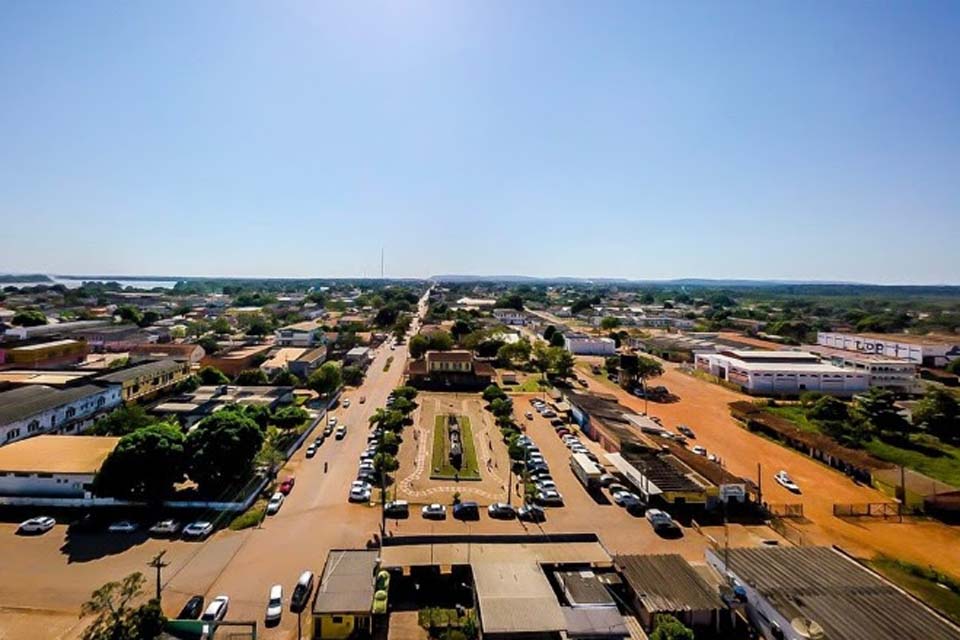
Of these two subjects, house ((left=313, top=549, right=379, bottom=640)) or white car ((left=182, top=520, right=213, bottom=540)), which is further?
white car ((left=182, top=520, right=213, bottom=540))

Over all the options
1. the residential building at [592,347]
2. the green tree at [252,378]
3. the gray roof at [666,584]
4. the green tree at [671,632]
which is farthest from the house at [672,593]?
the residential building at [592,347]

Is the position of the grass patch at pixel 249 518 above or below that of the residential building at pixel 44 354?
below

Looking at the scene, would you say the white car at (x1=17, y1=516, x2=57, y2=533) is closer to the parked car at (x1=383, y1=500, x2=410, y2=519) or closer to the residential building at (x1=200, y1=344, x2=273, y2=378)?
the parked car at (x1=383, y1=500, x2=410, y2=519)

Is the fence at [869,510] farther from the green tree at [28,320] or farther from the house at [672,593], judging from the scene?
the green tree at [28,320]

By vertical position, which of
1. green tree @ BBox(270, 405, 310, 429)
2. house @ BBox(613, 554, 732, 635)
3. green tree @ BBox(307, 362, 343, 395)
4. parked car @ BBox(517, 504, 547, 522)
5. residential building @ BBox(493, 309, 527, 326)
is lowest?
parked car @ BBox(517, 504, 547, 522)

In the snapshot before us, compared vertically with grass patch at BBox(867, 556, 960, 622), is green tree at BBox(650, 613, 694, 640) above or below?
above

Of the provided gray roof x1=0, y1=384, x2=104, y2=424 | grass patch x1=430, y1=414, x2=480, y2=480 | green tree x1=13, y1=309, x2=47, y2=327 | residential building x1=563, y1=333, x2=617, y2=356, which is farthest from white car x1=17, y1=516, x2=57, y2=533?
green tree x1=13, y1=309, x2=47, y2=327

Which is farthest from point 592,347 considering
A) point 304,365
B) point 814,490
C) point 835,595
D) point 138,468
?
point 138,468

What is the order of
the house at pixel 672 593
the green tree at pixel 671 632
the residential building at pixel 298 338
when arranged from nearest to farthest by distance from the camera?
the green tree at pixel 671 632 → the house at pixel 672 593 → the residential building at pixel 298 338
